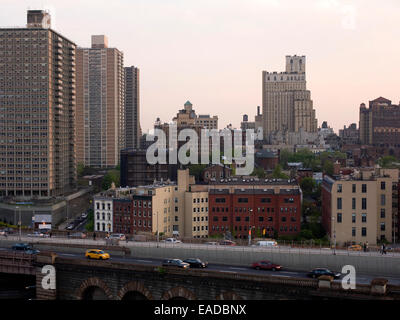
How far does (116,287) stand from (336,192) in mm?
33768

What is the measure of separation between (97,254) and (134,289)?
7.14 meters

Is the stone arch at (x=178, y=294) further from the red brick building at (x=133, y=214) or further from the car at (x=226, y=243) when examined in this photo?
the red brick building at (x=133, y=214)

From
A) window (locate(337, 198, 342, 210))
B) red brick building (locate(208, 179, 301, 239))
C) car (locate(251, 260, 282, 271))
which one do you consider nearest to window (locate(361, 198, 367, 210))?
window (locate(337, 198, 342, 210))

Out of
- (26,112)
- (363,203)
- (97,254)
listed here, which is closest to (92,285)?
(97,254)

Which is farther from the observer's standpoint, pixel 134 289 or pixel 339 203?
pixel 339 203

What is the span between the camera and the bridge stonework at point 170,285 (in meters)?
31.8

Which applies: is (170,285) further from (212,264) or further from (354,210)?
(354,210)

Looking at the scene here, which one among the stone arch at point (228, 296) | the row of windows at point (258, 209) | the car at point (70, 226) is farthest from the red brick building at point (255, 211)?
the stone arch at point (228, 296)

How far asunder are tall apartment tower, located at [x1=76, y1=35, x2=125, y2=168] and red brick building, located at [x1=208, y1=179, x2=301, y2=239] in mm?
112817

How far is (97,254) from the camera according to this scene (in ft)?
145

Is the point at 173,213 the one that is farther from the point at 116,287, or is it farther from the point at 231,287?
the point at 231,287

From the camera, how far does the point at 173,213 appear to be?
73125 mm
